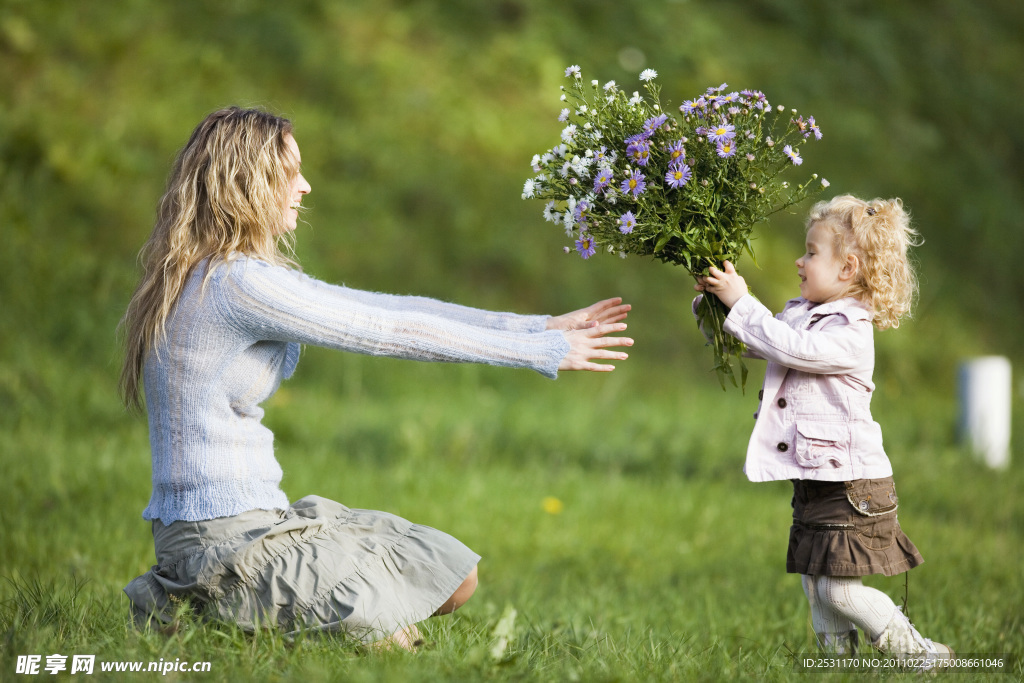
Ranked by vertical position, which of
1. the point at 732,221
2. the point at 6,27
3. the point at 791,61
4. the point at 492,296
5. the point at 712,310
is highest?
the point at 791,61

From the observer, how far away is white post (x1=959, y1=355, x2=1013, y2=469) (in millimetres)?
6781

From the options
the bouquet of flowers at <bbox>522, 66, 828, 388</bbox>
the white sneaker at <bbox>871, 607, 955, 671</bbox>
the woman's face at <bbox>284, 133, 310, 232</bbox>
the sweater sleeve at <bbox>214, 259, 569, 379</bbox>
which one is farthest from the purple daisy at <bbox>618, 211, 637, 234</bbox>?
the white sneaker at <bbox>871, 607, 955, 671</bbox>

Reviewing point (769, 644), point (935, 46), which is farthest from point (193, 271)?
point (935, 46)

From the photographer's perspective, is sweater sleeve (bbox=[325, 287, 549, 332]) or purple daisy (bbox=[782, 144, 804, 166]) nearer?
purple daisy (bbox=[782, 144, 804, 166])

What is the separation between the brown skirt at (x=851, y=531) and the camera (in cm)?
321

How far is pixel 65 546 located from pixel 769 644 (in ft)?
10.4

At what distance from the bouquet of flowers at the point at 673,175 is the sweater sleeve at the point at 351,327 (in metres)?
0.39

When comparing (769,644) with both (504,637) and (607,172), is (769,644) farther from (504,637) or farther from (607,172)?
(607,172)

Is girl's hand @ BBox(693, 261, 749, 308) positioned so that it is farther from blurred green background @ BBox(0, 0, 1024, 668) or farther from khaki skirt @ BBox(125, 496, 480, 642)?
blurred green background @ BBox(0, 0, 1024, 668)

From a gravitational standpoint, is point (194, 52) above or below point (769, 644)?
above

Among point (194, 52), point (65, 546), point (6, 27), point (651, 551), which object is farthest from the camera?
point (194, 52)

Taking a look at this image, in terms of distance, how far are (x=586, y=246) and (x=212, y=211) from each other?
3.89 ft

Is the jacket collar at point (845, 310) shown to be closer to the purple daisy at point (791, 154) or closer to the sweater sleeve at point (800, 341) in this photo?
the sweater sleeve at point (800, 341)

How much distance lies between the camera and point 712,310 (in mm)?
3393
